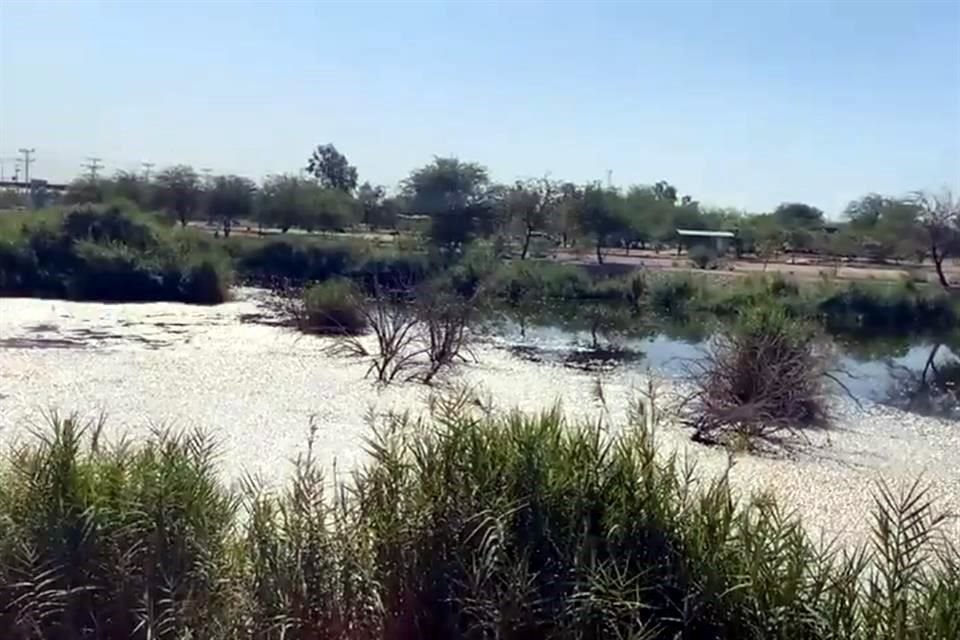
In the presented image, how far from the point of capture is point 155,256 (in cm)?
3083

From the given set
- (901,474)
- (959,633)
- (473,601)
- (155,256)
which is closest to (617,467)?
(473,601)

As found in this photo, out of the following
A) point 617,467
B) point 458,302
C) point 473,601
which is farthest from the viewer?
point 458,302

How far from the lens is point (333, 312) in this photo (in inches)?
848

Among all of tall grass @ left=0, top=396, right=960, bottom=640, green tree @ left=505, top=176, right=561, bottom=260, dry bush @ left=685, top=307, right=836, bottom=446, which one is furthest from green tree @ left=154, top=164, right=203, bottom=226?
tall grass @ left=0, top=396, right=960, bottom=640

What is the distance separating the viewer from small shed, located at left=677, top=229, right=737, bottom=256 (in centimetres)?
5150

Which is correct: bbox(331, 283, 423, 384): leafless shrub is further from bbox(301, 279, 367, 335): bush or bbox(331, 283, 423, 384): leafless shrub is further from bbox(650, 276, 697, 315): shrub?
bbox(650, 276, 697, 315): shrub

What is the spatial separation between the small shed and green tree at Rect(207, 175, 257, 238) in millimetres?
23583

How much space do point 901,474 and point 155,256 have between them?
83.6ft

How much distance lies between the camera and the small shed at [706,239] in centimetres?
5150

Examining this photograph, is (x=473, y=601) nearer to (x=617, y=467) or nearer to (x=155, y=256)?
(x=617, y=467)

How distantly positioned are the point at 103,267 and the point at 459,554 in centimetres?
2844

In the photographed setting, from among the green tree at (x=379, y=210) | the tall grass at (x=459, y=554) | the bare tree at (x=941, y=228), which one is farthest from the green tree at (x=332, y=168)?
the tall grass at (x=459, y=554)

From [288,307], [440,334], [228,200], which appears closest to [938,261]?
A: [288,307]

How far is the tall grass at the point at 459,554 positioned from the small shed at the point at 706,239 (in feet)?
157
